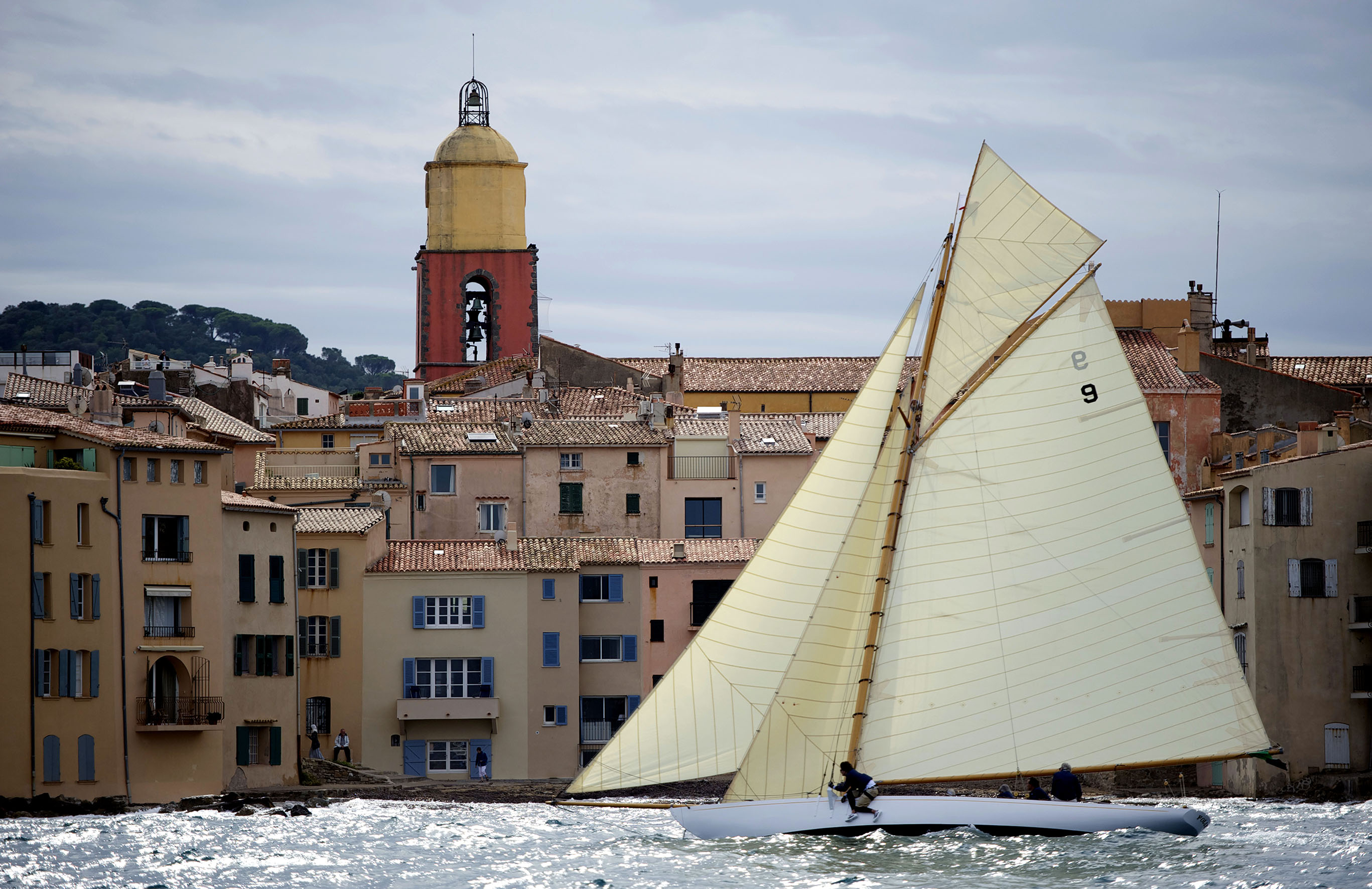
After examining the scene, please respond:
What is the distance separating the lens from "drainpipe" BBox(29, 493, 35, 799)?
5316 centimetres

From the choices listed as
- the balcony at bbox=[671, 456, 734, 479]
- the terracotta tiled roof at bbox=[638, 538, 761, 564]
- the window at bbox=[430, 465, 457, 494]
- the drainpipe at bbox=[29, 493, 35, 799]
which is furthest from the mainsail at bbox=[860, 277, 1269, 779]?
the window at bbox=[430, 465, 457, 494]

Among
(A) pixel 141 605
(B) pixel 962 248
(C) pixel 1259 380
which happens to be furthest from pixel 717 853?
(C) pixel 1259 380

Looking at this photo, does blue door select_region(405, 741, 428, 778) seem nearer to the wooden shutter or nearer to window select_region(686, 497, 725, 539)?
the wooden shutter

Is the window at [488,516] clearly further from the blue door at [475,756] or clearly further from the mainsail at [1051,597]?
the mainsail at [1051,597]

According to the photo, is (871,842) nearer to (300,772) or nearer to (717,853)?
(717,853)

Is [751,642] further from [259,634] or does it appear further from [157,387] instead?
[157,387]

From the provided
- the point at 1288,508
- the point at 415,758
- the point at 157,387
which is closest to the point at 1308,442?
the point at 1288,508

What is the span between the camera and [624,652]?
69.4m

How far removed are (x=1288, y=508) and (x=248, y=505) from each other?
1235 inches

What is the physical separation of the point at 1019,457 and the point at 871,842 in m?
8.41

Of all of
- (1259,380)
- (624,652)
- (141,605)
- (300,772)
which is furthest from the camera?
(1259,380)

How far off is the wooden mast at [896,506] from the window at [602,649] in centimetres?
2921

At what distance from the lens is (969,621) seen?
40.1m

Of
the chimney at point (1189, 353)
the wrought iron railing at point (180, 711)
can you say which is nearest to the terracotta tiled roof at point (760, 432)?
the chimney at point (1189, 353)
